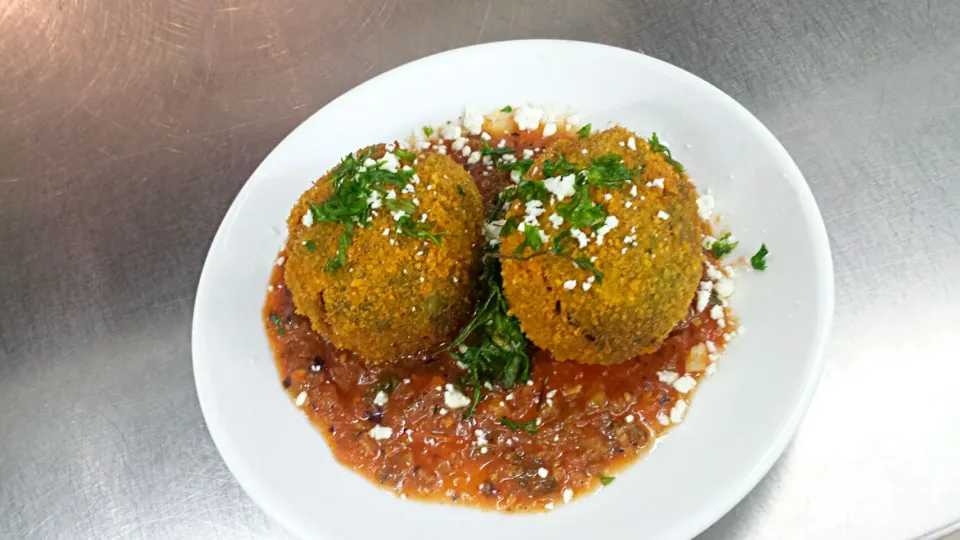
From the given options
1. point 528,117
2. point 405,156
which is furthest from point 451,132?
point 405,156

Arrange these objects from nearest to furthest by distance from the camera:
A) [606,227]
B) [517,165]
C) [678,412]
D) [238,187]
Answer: [606,227]
[678,412]
[517,165]
[238,187]

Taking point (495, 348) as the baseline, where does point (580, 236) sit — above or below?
above

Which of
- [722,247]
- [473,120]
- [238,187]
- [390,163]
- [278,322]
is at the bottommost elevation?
[238,187]

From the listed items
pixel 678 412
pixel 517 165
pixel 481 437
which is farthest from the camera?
pixel 517 165

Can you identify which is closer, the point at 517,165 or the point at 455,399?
the point at 455,399

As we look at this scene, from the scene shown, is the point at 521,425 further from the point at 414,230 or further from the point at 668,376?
the point at 414,230

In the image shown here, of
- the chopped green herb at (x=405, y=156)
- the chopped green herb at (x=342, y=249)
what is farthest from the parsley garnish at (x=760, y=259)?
the chopped green herb at (x=342, y=249)

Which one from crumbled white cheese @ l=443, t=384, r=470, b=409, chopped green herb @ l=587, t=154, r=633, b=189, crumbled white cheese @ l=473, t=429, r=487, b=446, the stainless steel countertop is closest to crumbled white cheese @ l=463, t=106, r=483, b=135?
the stainless steel countertop
